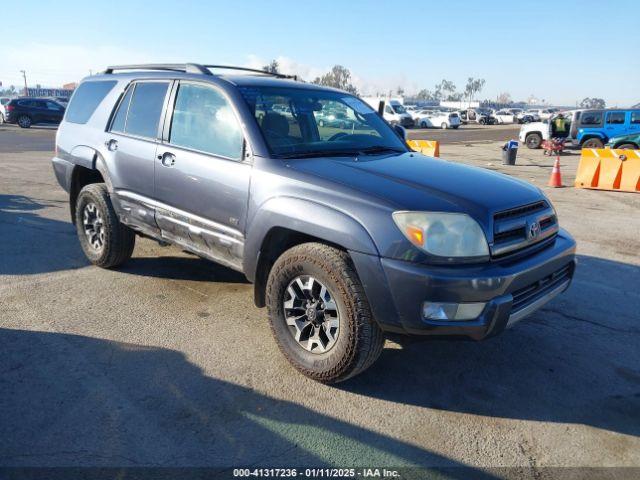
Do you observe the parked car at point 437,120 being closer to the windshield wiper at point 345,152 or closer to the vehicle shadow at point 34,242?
the vehicle shadow at point 34,242

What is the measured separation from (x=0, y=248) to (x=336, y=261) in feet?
15.0

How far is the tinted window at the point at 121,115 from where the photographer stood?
182 inches

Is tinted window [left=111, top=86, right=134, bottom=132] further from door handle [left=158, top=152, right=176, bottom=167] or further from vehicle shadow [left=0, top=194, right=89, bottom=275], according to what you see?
vehicle shadow [left=0, top=194, right=89, bottom=275]

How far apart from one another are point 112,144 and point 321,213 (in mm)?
2589

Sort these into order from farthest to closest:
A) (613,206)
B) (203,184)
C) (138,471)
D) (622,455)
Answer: (613,206) < (203,184) < (622,455) < (138,471)

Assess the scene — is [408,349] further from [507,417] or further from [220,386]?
[220,386]

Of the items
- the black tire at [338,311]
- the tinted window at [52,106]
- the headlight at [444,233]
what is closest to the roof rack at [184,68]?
the black tire at [338,311]

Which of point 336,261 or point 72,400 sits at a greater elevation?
point 336,261

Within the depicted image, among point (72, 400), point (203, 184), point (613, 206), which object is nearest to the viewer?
point (72, 400)

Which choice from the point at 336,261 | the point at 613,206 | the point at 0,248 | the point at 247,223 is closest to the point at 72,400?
Result: the point at 247,223

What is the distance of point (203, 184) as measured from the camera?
12.2ft

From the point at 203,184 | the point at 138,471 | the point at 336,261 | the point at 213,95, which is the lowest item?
the point at 138,471

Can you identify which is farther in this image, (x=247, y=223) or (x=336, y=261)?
(x=247, y=223)

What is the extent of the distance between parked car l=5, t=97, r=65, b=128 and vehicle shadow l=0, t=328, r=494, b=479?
28252 mm
